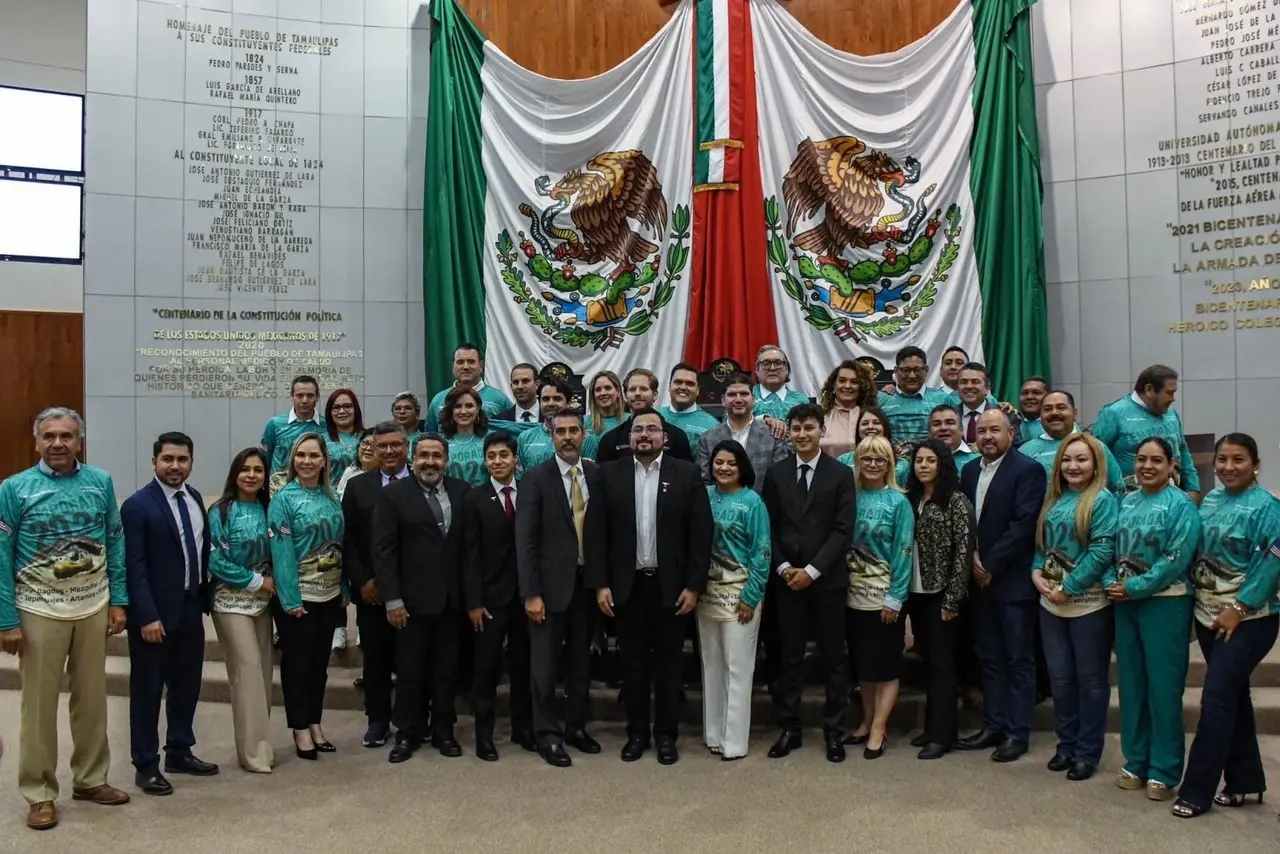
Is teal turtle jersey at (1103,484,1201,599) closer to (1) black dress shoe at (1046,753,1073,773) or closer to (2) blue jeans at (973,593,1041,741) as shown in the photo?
(2) blue jeans at (973,593,1041,741)

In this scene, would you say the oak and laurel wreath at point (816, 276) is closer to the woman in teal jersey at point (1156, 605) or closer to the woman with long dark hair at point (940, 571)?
the woman with long dark hair at point (940, 571)

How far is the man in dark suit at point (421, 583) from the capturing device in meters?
4.49

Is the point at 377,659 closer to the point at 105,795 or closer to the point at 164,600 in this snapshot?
the point at 164,600

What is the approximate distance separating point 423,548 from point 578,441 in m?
0.83

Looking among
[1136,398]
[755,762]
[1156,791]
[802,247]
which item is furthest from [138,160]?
[1156,791]

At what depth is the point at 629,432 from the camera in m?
4.87

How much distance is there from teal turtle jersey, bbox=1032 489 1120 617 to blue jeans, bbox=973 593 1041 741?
0.72ft

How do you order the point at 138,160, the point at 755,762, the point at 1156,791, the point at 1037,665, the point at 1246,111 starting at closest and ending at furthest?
the point at 1156,791 → the point at 755,762 → the point at 1037,665 → the point at 1246,111 → the point at 138,160

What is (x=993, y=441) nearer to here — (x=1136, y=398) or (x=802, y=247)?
(x=1136, y=398)

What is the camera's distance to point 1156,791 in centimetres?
387

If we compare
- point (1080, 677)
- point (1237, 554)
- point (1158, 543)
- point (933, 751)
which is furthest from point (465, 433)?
point (1237, 554)

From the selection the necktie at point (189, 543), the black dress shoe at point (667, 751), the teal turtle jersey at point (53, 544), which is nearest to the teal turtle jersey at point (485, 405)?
the necktie at point (189, 543)

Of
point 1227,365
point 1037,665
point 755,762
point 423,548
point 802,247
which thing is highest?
point 802,247

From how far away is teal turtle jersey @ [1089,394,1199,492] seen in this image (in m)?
5.05
